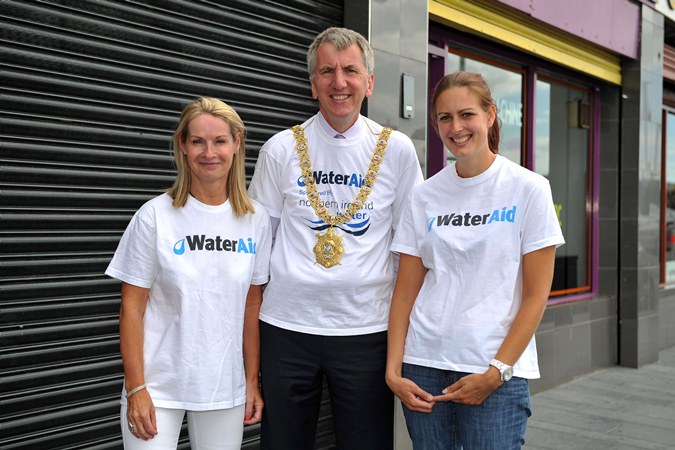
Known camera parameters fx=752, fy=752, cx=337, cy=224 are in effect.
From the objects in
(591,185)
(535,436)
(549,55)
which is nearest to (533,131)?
(549,55)

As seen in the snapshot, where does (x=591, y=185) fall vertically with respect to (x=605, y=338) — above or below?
above

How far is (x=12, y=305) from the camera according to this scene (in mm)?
3371

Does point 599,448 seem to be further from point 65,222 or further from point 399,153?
point 65,222

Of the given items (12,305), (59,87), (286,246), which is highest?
(59,87)

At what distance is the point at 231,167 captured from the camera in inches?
105

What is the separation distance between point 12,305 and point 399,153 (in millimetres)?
1868

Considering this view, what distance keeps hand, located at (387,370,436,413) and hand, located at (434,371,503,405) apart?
89 millimetres

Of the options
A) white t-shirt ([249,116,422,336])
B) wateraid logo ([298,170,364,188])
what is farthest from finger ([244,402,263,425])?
wateraid logo ([298,170,364,188])

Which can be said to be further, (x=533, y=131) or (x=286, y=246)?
(x=533, y=131)

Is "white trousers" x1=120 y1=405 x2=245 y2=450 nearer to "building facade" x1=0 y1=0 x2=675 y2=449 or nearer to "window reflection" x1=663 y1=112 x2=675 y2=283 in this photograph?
"building facade" x1=0 y1=0 x2=675 y2=449

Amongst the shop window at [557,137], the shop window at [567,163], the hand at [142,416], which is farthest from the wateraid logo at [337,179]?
the shop window at [567,163]

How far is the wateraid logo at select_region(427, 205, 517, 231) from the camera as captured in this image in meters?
2.49

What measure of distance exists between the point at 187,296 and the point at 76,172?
1.42 meters

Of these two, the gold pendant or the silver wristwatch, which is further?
the gold pendant
